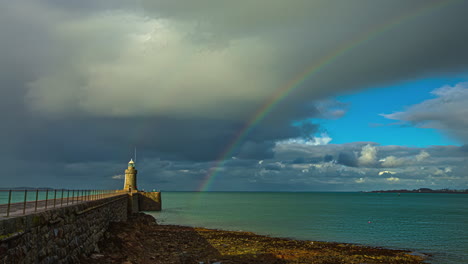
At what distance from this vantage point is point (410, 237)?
127 feet

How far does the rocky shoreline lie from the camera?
67.0 feet

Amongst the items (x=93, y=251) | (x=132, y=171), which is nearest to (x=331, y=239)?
(x=93, y=251)

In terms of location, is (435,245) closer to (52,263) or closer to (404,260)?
(404,260)

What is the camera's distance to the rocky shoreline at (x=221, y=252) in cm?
2042

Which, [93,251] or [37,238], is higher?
[37,238]

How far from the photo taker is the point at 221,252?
24828 millimetres

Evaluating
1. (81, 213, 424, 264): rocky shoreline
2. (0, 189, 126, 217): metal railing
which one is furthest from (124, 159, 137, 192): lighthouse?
(0, 189, 126, 217): metal railing

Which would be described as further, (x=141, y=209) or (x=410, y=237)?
(x=141, y=209)

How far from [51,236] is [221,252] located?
15.3m

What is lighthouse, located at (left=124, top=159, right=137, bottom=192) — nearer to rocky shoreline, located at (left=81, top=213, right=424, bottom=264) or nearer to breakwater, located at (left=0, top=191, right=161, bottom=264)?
rocky shoreline, located at (left=81, top=213, right=424, bottom=264)

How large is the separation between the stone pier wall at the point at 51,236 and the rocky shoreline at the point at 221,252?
1457 mm

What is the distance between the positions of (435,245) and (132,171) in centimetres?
5388

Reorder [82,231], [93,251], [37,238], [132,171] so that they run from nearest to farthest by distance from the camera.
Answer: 1. [37,238]
2. [82,231]
3. [93,251]
4. [132,171]

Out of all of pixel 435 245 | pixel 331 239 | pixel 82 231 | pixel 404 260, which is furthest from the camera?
pixel 331 239
